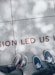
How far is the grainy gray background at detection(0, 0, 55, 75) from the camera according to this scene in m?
3.84

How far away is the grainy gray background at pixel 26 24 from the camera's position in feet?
12.6

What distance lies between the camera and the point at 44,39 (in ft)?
12.6

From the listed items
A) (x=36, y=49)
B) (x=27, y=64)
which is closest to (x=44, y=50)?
(x=36, y=49)

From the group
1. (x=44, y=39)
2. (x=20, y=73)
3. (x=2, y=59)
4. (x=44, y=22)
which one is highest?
(x=44, y=22)

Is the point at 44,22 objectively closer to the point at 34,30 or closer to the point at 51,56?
the point at 34,30

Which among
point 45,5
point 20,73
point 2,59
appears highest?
point 45,5

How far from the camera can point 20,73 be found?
3775mm

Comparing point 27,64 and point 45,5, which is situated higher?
point 45,5

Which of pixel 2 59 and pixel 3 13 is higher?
pixel 3 13

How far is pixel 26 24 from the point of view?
3891 millimetres

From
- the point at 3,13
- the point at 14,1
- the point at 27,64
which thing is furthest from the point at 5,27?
the point at 27,64

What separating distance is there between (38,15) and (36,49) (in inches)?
24.7

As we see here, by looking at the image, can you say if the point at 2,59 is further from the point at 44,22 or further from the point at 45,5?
the point at 45,5

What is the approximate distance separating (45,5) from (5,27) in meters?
0.84
